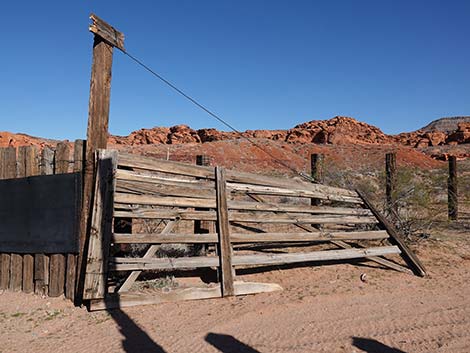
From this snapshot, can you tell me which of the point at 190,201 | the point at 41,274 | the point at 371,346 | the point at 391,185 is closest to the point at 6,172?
the point at 41,274

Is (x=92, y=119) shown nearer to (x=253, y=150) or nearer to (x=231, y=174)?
(x=231, y=174)

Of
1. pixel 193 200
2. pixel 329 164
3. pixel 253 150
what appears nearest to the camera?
pixel 193 200

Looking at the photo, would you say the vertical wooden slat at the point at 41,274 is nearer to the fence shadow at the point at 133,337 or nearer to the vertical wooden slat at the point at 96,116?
the vertical wooden slat at the point at 96,116

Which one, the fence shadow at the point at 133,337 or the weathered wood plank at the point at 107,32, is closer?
the fence shadow at the point at 133,337

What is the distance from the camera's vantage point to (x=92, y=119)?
530 centimetres

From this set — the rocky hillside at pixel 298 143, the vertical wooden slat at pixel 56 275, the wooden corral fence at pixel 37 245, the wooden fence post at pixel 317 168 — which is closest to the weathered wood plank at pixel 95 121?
the wooden corral fence at pixel 37 245

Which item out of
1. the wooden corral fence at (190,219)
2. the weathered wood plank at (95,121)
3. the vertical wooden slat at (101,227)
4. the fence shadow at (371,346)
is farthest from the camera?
the weathered wood plank at (95,121)

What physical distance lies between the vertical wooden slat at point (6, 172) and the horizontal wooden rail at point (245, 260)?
1.86m

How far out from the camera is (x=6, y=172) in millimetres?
6035

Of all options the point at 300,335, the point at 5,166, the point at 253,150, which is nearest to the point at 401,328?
the point at 300,335

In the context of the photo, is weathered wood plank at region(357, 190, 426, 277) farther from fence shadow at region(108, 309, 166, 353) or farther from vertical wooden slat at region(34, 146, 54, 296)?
vertical wooden slat at region(34, 146, 54, 296)

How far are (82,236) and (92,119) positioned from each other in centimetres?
144

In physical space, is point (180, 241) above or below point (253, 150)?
below

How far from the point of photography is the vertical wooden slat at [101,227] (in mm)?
4801
